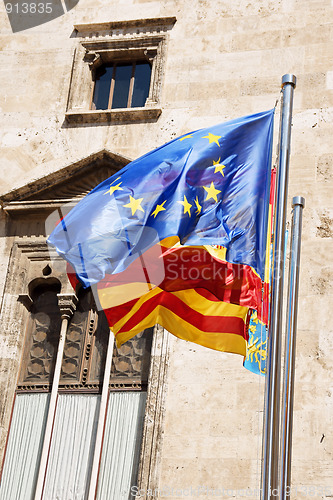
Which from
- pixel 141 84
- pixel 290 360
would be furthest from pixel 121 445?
pixel 141 84

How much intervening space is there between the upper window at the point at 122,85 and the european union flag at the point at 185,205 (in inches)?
202

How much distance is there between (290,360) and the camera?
10062 millimetres

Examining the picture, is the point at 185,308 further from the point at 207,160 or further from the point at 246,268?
the point at 207,160

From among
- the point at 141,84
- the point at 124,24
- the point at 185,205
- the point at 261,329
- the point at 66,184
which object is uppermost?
the point at 124,24

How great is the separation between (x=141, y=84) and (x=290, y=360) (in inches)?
311

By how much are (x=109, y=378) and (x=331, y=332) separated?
11.0 ft

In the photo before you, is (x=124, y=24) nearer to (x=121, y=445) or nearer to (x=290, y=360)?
(x=121, y=445)

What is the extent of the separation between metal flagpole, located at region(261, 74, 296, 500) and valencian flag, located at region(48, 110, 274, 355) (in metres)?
0.41

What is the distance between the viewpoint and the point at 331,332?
1318cm

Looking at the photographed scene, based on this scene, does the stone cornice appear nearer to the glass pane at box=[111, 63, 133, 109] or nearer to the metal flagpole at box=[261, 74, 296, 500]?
the glass pane at box=[111, 63, 133, 109]

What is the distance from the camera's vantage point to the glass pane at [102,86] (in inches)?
650

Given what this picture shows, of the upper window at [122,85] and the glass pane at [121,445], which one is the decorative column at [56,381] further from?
the upper window at [122,85]

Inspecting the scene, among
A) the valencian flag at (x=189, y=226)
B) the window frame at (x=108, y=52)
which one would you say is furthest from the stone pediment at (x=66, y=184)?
the valencian flag at (x=189, y=226)

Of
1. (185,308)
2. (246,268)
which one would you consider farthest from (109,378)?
(246,268)
